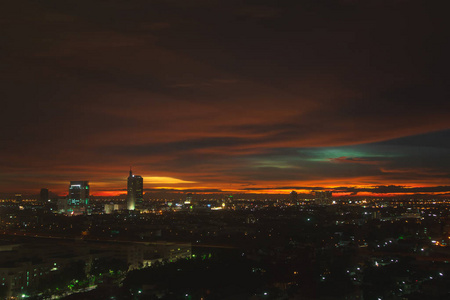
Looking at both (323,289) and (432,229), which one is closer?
(323,289)

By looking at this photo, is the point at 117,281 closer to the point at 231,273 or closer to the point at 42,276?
the point at 42,276

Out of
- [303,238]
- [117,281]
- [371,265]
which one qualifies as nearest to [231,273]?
[117,281]

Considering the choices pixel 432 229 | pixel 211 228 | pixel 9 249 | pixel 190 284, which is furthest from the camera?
pixel 211 228

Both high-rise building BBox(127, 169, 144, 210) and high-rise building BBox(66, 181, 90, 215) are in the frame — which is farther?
high-rise building BBox(127, 169, 144, 210)

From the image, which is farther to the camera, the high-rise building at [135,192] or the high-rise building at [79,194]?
the high-rise building at [135,192]

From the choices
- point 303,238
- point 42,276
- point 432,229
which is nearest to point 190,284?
point 42,276

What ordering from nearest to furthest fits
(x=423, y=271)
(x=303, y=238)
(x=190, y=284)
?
(x=190, y=284) → (x=423, y=271) → (x=303, y=238)

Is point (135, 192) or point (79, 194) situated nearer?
point (79, 194)

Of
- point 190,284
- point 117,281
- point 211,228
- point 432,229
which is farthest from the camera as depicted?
point 211,228

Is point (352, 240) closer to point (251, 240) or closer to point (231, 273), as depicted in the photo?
point (251, 240)
